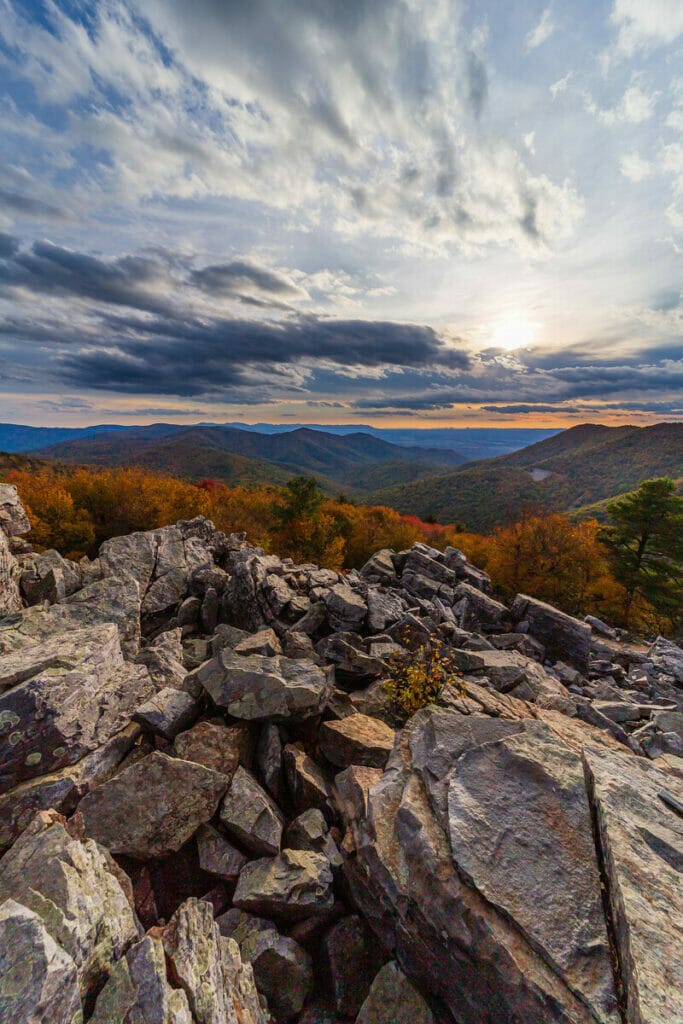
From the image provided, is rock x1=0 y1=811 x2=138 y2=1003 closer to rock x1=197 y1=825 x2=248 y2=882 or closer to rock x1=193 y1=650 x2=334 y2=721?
rock x1=197 y1=825 x2=248 y2=882

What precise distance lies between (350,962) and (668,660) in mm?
28462

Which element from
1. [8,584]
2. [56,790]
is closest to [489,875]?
[56,790]

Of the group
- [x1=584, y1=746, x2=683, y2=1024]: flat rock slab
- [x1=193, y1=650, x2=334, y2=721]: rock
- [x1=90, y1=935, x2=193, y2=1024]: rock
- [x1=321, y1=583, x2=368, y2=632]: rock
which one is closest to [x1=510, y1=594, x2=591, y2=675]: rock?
[x1=321, y1=583, x2=368, y2=632]: rock

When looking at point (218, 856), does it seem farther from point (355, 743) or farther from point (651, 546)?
point (651, 546)

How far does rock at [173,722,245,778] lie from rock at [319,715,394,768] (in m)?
2.77

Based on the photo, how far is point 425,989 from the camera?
24.7 feet

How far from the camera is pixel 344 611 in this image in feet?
67.9

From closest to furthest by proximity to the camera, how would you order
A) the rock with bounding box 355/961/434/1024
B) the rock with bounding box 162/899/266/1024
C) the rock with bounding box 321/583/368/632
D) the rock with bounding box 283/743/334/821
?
the rock with bounding box 162/899/266/1024 < the rock with bounding box 355/961/434/1024 < the rock with bounding box 283/743/334/821 < the rock with bounding box 321/583/368/632

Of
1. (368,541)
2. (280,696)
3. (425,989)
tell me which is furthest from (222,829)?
(368,541)

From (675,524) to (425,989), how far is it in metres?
49.9

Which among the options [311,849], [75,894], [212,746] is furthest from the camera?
[212,746]

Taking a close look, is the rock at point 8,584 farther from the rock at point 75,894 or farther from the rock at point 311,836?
the rock at point 311,836

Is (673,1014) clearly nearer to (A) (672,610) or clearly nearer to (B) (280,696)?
(B) (280,696)

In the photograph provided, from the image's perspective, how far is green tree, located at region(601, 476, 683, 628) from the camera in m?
42.4
